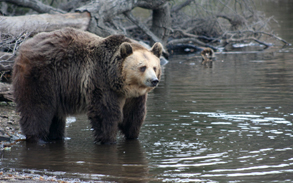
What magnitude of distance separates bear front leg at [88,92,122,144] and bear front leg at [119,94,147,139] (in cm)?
30

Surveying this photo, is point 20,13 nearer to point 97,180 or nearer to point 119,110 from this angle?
point 119,110

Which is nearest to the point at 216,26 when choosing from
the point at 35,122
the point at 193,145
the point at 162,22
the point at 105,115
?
the point at 162,22

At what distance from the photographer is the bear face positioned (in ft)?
19.1

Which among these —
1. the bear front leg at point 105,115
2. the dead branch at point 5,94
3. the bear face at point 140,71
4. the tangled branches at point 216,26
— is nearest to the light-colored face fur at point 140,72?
the bear face at point 140,71

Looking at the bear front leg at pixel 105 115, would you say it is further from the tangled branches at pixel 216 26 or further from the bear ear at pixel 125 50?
the tangled branches at pixel 216 26

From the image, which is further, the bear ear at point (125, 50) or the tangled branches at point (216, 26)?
the tangled branches at point (216, 26)

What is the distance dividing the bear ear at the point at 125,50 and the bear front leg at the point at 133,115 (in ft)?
2.51

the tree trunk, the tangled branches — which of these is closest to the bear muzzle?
the tree trunk

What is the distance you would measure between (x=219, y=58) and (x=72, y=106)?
12.0 meters

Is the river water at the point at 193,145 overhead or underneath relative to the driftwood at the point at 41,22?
underneath

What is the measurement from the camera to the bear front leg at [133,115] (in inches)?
256

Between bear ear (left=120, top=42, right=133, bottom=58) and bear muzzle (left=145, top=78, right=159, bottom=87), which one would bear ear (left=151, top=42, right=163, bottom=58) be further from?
bear muzzle (left=145, top=78, right=159, bottom=87)

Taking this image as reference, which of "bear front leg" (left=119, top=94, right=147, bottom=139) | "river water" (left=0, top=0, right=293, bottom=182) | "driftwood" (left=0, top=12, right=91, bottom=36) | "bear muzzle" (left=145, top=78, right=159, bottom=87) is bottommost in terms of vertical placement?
"river water" (left=0, top=0, right=293, bottom=182)

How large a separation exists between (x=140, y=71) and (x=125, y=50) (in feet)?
1.24
